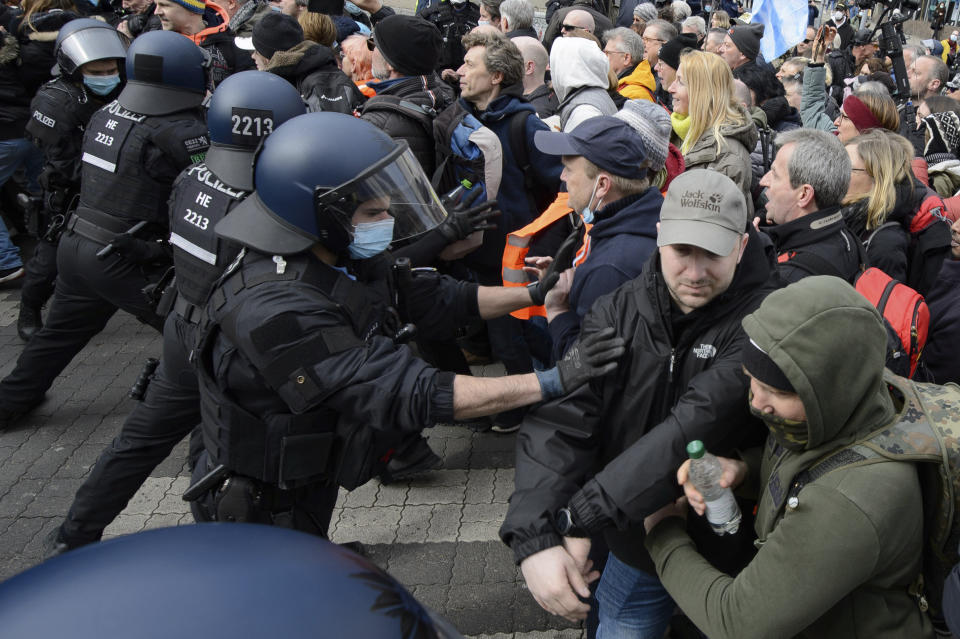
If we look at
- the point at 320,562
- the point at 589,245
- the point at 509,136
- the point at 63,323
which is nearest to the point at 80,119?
the point at 63,323

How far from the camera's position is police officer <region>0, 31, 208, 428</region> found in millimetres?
4184

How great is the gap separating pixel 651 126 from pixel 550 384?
1.38 metres

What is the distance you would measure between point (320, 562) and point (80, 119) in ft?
16.5

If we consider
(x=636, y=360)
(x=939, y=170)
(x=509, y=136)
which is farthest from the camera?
(x=939, y=170)

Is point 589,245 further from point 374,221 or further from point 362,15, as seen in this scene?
point 362,15

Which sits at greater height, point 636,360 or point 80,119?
point 636,360

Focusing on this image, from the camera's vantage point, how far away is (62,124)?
529cm

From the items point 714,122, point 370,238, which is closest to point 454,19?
point 714,122

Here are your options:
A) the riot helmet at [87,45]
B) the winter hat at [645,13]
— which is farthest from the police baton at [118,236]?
the winter hat at [645,13]

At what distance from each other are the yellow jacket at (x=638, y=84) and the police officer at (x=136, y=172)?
10.3ft

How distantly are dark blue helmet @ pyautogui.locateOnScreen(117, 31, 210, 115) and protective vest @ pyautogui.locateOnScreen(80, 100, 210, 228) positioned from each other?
0.20 feet

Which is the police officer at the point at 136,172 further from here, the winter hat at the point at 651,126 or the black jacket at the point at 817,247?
the black jacket at the point at 817,247

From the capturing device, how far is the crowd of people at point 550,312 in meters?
1.78

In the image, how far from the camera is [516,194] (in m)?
4.57
